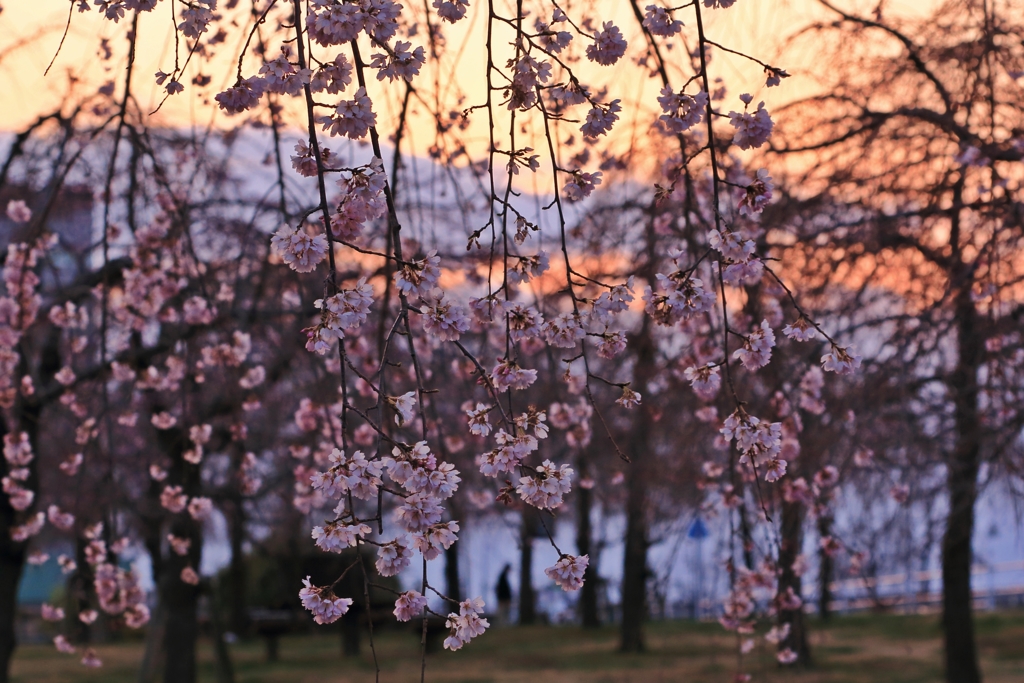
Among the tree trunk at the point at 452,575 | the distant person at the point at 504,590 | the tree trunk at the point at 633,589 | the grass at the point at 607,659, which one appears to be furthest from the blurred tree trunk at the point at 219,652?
the distant person at the point at 504,590

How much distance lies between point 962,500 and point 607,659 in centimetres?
897

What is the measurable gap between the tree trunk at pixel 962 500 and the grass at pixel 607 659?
2.61ft

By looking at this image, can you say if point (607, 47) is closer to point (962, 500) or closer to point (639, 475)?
point (962, 500)

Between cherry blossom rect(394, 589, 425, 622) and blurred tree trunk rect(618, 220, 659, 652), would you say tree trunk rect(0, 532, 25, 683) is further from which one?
cherry blossom rect(394, 589, 425, 622)

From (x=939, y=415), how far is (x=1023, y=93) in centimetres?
234

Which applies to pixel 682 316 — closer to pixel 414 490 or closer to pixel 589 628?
pixel 414 490

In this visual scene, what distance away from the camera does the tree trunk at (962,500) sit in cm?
604

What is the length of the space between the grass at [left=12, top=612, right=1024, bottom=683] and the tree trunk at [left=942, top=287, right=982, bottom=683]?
795 mm

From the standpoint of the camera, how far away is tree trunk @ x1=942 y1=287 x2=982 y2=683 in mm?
6043

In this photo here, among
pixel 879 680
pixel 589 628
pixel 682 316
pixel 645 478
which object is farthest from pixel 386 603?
pixel 682 316

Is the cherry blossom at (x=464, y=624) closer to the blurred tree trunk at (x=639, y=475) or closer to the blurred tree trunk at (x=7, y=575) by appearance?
the blurred tree trunk at (x=639, y=475)

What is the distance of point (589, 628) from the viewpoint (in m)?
20.5

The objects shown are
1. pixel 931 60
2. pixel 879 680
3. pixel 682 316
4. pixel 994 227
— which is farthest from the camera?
pixel 879 680

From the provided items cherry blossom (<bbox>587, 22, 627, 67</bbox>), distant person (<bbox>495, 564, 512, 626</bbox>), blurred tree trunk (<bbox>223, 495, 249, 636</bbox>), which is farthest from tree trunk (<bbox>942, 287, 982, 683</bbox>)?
distant person (<bbox>495, 564, 512, 626</bbox>)
